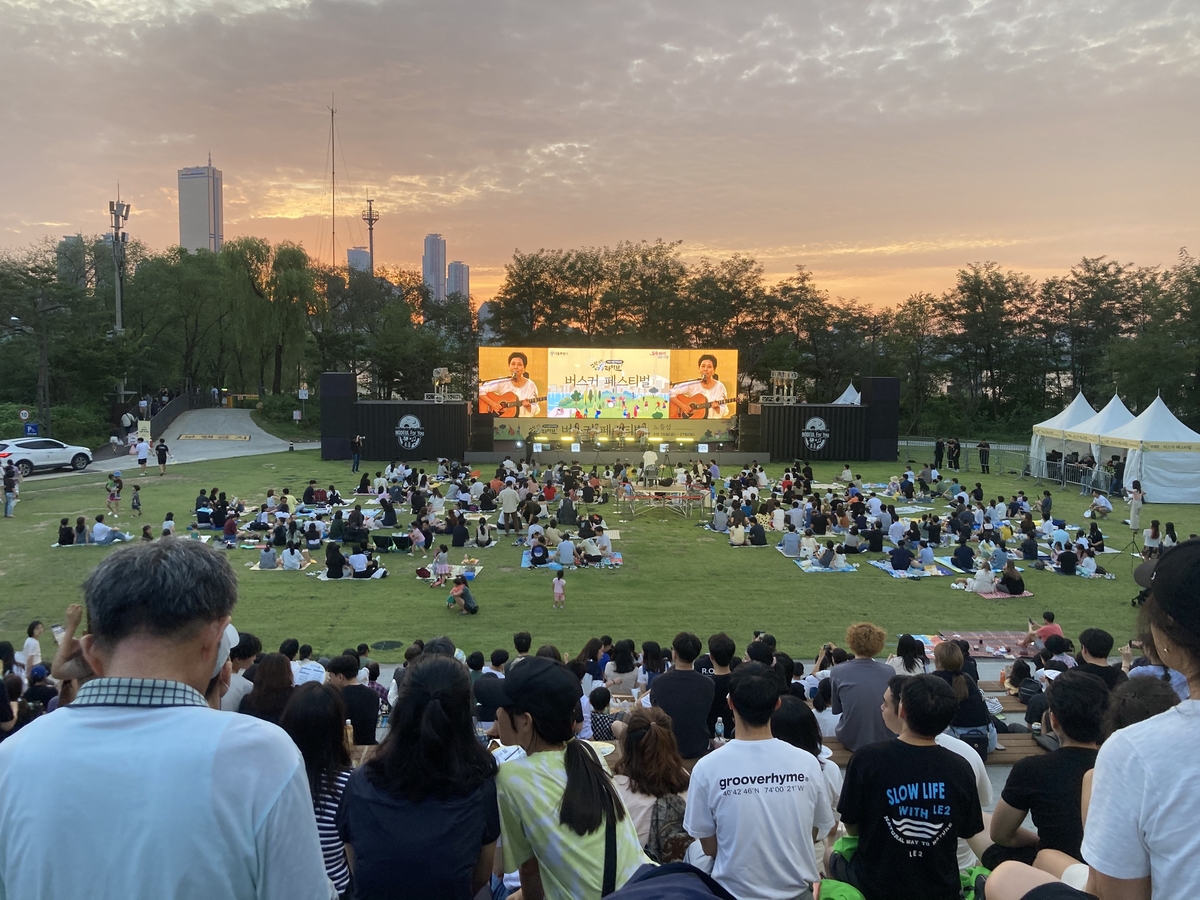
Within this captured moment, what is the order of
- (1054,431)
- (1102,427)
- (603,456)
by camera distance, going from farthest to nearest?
(603,456)
(1054,431)
(1102,427)

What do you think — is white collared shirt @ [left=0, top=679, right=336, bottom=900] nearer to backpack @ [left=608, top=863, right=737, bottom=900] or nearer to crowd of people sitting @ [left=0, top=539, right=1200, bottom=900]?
crowd of people sitting @ [left=0, top=539, right=1200, bottom=900]

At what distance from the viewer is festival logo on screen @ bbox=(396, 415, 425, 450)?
31203 mm

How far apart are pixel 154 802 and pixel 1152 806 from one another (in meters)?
2.02

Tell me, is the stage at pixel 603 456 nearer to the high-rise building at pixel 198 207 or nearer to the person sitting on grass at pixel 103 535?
the person sitting on grass at pixel 103 535

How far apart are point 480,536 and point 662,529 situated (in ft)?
→ 15.3

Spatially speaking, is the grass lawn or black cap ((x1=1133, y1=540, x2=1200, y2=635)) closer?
black cap ((x1=1133, y1=540, x2=1200, y2=635))

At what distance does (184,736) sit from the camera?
57.6 inches

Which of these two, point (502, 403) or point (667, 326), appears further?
point (667, 326)

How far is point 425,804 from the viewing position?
236 centimetres

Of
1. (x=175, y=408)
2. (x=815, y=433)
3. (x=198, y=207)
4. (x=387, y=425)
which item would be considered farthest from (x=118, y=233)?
(x=198, y=207)

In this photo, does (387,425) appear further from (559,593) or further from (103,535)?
(559,593)

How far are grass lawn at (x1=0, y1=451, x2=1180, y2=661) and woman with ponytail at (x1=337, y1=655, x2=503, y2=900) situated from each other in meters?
8.26

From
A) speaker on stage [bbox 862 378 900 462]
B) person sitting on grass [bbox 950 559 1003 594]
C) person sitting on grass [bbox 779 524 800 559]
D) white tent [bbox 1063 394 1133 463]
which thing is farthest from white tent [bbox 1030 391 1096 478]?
person sitting on grass [bbox 950 559 1003 594]

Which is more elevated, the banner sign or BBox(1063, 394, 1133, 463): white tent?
the banner sign
